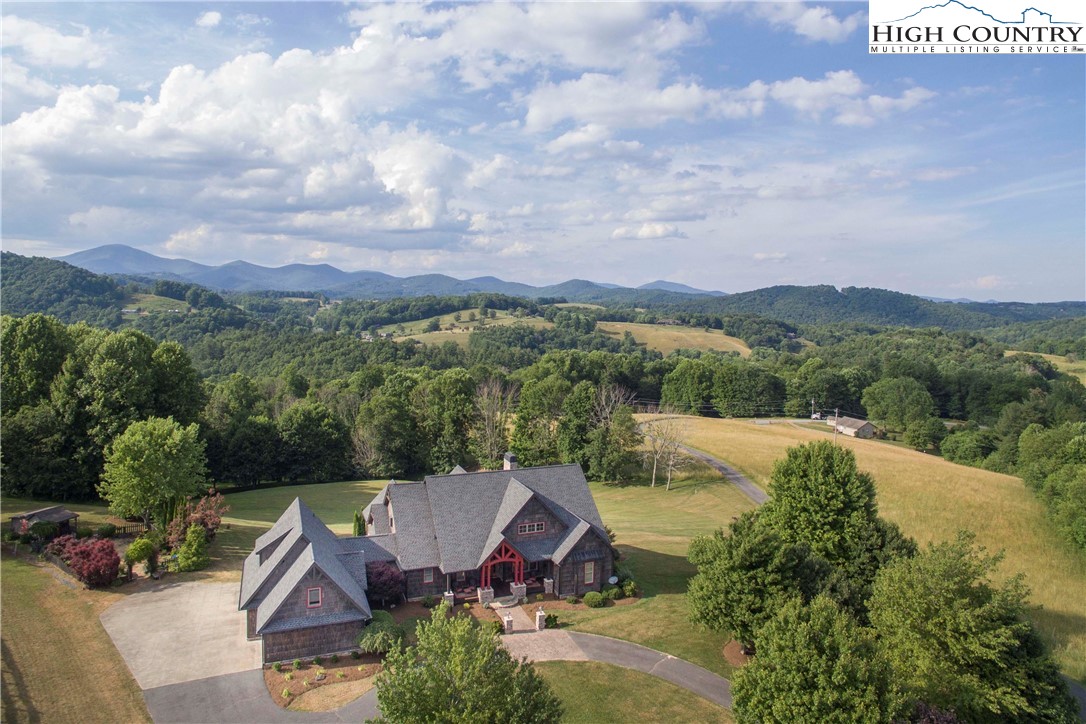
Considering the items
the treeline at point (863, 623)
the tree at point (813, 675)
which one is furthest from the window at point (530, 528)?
the tree at point (813, 675)

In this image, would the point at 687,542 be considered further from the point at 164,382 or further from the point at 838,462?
the point at 164,382

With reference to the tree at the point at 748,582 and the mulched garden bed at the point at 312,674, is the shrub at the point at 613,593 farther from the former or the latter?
the mulched garden bed at the point at 312,674

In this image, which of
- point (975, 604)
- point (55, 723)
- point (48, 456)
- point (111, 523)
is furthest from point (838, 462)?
point (48, 456)

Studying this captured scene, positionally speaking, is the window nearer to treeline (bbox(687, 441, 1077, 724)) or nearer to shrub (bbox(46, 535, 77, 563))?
treeline (bbox(687, 441, 1077, 724))

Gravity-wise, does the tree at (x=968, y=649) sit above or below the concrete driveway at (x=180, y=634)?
above

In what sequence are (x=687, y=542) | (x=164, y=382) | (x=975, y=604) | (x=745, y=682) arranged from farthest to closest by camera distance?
(x=164, y=382)
(x=687, y=542)
(x=975, y=604)
(x=745, y=682)

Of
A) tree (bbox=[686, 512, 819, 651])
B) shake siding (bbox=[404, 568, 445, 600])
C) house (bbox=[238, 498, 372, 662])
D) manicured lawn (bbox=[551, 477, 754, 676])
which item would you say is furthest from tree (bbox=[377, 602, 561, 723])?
shake siding (bbox=[404, 568, 445, 600])
